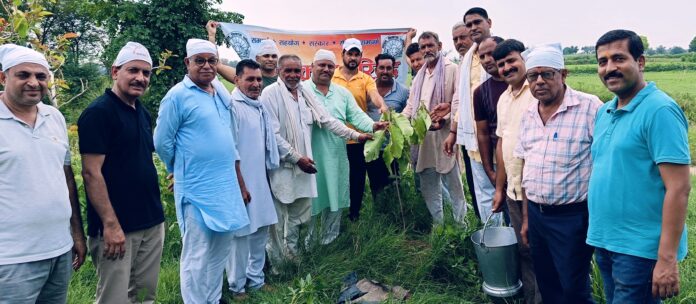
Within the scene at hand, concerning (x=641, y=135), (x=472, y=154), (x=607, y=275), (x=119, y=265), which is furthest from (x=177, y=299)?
(x=641, y=135)

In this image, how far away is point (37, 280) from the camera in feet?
7.48

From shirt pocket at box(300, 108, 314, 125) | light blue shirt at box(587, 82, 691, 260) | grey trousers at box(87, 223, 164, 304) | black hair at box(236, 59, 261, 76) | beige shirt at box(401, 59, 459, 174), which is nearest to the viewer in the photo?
light blue shirt at box(587, 82, 691, 260)

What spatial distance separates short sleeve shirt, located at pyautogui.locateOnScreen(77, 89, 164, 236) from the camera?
262cm

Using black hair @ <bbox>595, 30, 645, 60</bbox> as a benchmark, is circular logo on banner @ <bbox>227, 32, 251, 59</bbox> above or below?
above

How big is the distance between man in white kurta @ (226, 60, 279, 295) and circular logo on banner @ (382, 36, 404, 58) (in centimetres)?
361

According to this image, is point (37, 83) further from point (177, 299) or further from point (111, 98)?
point (177, 299)

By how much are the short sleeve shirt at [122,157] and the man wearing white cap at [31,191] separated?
0.17 metres

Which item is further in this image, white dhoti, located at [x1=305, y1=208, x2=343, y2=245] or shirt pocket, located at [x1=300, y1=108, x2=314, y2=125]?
white dhoti, located at [x1=305, y1=208, x2=343, y2=245]

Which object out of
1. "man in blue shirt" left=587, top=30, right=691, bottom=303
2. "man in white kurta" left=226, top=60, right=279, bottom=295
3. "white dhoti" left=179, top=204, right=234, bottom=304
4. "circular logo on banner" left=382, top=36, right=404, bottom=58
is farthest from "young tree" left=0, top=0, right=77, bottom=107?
"circular logo on banner" left=382, top=36, right=404, bottom=58

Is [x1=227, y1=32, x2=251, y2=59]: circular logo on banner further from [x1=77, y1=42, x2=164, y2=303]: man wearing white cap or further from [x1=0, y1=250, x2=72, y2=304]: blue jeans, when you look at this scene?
[x1=0, y1=250, x2=72, y2=304]: blue jeans

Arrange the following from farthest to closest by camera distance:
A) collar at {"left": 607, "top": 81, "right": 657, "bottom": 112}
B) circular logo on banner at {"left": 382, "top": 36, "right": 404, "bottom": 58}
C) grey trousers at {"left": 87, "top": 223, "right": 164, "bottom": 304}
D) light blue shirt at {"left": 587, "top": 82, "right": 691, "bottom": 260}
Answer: circular logo on banner at {"left": 382, "top": 36, "right": 404, "bottom": 58} → grey trousers at {"left": 87, "top": 223, "right": 164, "bottom": 304} → collar at {"left": 607, "top": 81, "right": 657, "bottom": 112} → light blue shirt at {"left": 587, "top": 82, "right": 691, "bottom": 260}

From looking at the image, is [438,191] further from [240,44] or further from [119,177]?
[240,44]

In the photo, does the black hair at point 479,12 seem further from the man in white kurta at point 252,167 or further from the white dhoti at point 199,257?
the white dhoti at point 199,257

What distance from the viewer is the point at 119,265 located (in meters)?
2.81
